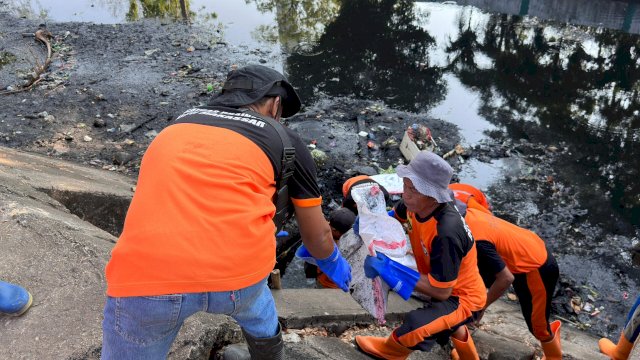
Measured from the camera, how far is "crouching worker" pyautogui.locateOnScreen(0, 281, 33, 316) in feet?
7.72

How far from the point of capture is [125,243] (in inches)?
62.1

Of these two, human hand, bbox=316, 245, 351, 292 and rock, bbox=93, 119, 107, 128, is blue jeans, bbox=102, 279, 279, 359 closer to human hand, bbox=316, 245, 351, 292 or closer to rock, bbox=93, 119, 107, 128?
human hand, bbox=316, 245, 351, 292

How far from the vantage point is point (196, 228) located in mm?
1546

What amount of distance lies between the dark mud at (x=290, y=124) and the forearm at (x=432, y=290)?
88.2 inches

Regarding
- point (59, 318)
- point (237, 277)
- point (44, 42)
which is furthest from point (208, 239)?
point (44, 42)

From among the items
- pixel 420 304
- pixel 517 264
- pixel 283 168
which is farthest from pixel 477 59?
pixel 283 168

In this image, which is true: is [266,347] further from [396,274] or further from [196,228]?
[396,274]

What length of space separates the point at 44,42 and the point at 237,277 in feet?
30.1

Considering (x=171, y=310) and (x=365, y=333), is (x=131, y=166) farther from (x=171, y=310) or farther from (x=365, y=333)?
(x=171, y=310)

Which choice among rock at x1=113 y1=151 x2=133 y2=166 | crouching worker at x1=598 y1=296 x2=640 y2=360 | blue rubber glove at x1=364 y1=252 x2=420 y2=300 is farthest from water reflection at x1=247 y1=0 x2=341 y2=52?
crouching worker at x1=598 y1=296 x2=640 y2=360

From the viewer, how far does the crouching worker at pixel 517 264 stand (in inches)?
122

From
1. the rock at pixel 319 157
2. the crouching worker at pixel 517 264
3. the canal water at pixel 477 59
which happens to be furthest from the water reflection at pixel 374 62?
the crouching worker at pixel 517 264

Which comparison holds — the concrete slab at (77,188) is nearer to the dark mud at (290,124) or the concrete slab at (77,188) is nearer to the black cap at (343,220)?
the dark mud at (290,124)

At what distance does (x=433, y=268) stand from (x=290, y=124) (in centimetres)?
451
